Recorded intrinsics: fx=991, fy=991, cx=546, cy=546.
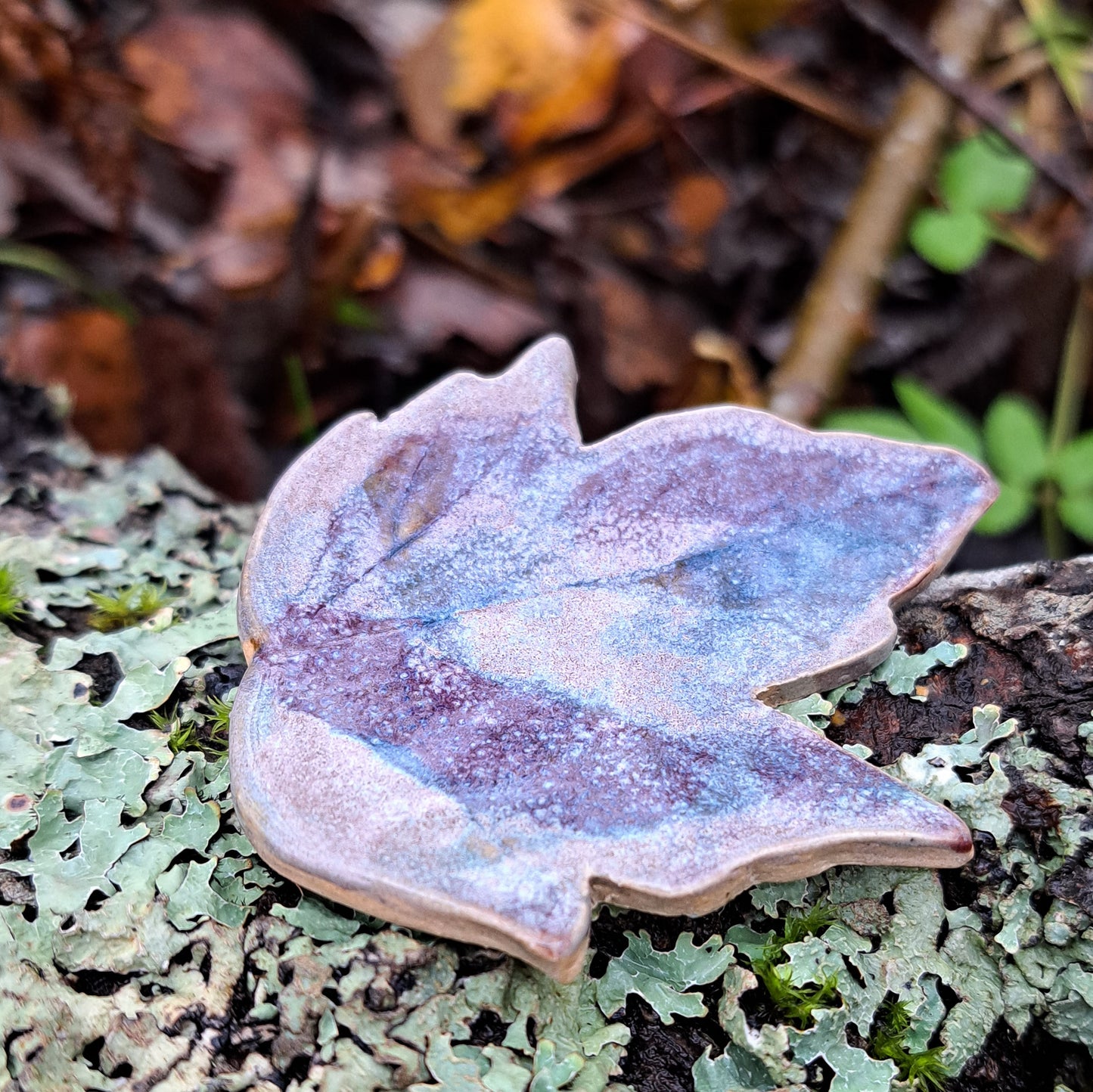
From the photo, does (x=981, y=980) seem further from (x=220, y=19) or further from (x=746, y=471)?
(x=220, y=19)

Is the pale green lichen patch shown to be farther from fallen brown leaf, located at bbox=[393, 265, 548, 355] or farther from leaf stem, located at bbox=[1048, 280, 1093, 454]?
fallen brown leaf, located at bbox=[393, 265, 548, 355]

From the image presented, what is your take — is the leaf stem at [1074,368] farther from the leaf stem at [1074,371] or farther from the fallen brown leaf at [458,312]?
the fallen brown leaf at [458,312]

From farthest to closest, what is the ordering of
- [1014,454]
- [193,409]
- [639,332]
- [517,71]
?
[517,71] → [639,332] → [193,409] → [1014,454]

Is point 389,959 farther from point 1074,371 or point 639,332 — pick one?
point 1074,371

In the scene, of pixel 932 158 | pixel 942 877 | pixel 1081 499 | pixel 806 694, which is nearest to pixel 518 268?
pixel 932 158

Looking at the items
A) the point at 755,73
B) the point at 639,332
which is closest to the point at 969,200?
the point at 755,73

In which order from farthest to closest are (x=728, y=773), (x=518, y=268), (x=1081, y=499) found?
(x=518, y=268) → (x=1081, y=499) → (x=728, y=773)

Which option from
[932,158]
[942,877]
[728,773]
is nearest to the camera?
[728,773]

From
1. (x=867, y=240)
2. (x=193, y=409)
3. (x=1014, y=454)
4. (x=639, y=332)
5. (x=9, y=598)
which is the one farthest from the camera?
(x=639, y=332)
